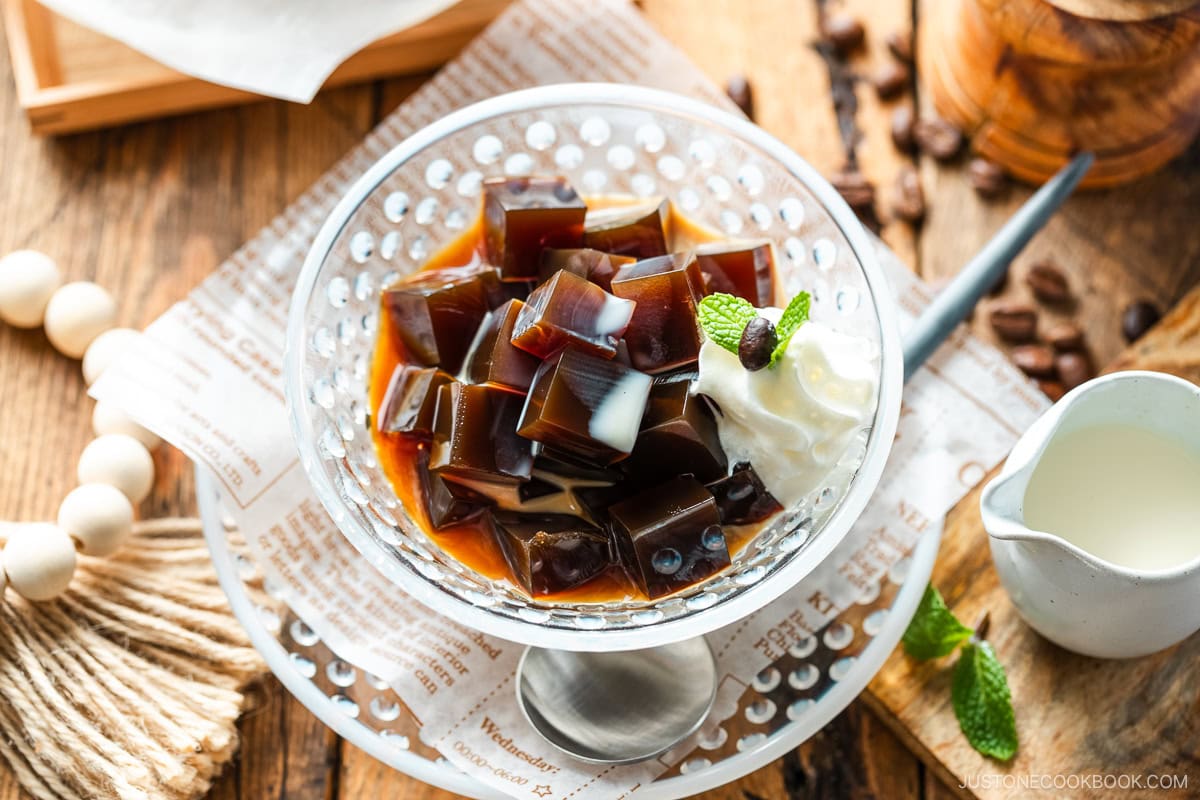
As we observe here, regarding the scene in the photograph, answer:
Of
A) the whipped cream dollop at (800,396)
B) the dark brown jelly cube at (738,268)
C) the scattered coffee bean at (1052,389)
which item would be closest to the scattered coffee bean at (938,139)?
the scattered coffee bean at (1052,389)

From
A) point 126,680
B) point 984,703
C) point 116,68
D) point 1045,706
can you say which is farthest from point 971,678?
point 116,68

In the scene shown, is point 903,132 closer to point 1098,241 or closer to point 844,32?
point 844,32

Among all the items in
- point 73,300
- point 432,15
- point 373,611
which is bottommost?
point 373,611

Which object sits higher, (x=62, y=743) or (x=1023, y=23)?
(x=1023, y=23)

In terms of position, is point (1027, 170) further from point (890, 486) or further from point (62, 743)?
point (62, 743)

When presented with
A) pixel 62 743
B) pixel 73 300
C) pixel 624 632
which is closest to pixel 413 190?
pixel 73 300

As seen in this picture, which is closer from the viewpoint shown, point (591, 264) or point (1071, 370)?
point (591, 264)
